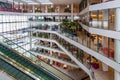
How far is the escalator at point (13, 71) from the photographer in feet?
47.6

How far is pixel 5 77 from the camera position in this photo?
45.1ft

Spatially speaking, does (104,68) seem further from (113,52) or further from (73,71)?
(73,71)

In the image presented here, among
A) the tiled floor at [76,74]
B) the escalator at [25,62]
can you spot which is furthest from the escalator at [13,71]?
the tiled floor at [76,74]

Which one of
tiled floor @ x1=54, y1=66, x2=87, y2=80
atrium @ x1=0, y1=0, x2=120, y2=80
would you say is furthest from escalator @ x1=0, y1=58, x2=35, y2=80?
tiled floor @ x1=54, y1=66, x2=87, y2=80

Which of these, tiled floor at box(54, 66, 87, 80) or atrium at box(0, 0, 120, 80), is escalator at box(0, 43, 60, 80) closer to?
atrium at box(0, 0, 120, 80)

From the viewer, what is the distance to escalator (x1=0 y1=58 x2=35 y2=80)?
14500 mm

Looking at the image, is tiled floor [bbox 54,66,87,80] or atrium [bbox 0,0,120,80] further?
tiled floor [bbox 54,66,87,80]

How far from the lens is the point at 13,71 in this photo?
14.9 m

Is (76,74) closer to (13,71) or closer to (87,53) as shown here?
(87,53)

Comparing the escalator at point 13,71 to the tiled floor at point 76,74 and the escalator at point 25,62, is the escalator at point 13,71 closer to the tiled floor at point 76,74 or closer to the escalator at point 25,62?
the escalator at point 25,62

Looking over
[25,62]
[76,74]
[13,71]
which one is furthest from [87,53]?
[76,74]

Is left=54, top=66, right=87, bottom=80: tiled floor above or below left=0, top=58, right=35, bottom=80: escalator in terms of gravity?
below

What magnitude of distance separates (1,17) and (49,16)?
1387 centimetres

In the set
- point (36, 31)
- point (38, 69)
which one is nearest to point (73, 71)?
point (36, 31)
